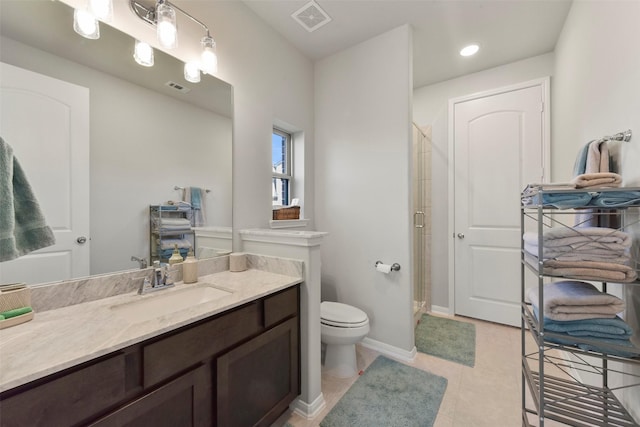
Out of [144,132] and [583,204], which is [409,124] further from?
[144,132]

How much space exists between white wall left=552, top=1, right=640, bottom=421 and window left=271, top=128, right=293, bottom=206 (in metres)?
2.16

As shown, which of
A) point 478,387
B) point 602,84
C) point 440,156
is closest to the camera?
point 602,84

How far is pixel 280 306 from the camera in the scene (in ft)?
4.57

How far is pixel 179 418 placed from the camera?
0.96 m

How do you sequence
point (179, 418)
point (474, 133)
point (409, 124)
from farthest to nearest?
point (474, 133)
point (409, 124)
point (179, 418)

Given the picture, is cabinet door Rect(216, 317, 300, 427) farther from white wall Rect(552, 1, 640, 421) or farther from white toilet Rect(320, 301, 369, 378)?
white wall Rect(552, 1, 640, 421)

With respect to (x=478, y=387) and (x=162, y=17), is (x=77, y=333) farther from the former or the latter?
(x=478, y=387)

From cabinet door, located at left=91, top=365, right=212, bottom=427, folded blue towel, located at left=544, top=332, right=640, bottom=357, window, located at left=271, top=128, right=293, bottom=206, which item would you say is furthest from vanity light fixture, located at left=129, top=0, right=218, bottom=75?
folded blue towel, located at left=544, top=332, right=640, bottom=357

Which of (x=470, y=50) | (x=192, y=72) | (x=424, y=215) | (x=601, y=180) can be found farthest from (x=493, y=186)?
(x=192, y=72)

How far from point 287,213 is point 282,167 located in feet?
1.80

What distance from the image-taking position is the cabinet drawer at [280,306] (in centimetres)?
131

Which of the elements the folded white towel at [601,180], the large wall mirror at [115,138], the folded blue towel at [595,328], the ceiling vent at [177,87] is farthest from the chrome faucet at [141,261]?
the folded white towel at [601,180]

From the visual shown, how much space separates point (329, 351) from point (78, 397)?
5.00 ft

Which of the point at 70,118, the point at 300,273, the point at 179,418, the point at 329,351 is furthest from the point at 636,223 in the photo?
the point at 70,118
